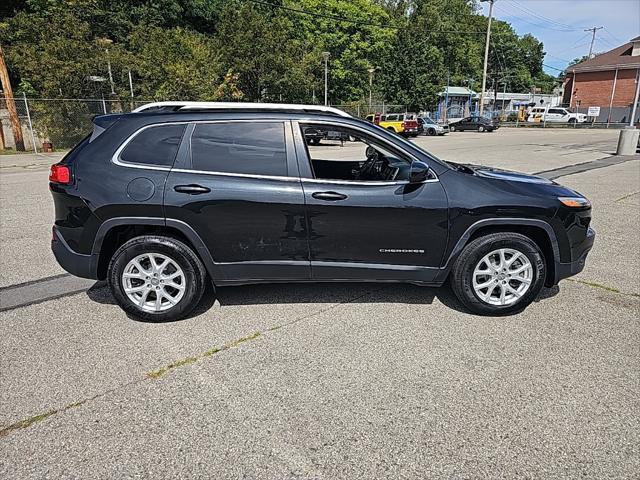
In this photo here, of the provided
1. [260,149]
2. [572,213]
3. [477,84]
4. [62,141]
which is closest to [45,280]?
[260,149]

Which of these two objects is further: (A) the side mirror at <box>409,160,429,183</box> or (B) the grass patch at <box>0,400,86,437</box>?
(A) the side mirror at <box>409,160,429,183</box>

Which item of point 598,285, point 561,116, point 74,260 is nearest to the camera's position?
point 74,260

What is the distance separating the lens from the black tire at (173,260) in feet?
12.0

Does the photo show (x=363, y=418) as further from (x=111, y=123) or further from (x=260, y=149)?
(x=111, y=123)

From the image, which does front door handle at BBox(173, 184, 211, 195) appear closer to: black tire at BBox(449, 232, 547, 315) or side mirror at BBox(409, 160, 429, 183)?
side mirror at BBox(409, 160, 429, 183)

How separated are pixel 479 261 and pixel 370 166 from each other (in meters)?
1.33

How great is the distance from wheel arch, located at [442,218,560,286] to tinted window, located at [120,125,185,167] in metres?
2.50

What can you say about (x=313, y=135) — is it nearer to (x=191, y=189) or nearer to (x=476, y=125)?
(x=191, y=189)

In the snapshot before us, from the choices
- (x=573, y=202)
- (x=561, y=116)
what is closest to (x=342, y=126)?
(x=573, y=202)

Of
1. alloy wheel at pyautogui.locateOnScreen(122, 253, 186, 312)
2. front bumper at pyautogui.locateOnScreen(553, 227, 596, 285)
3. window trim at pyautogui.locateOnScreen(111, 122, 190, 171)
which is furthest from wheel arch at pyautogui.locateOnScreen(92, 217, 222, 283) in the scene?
front bumper at pyautogui.locateOnScreen(553, 227, 596, 285)

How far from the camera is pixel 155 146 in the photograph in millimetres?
3660

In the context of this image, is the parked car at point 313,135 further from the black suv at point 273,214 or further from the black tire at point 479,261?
the black tire at point 479,261

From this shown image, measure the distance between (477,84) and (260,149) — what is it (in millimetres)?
82216

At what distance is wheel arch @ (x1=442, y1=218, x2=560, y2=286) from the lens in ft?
12.2
